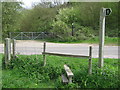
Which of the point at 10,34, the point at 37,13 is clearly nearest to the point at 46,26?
the point at 37,13

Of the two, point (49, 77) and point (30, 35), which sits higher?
point (30, 35)

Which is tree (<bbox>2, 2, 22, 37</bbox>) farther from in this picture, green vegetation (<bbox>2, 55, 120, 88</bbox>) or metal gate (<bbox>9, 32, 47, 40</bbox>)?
green vegetation (<bbox>2, 55, 120, 88</bbox>)

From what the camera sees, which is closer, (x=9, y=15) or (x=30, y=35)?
(x=9, y=15)

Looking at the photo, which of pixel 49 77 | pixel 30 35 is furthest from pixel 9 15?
pixel 49 77

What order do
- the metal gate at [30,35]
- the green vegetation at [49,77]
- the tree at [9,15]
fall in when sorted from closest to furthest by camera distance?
the green vegetation at [49,77]
the tree at [9,15]
the metal gate at [30,35]

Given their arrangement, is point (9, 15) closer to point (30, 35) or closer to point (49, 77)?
point (30, 35)

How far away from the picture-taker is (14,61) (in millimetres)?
6234

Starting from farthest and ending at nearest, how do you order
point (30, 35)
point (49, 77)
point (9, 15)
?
1. point (30, 35)
2. point (9, 15)
3. point (49, 77)

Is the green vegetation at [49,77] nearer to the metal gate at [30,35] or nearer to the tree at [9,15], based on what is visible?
the tree at [9,15]

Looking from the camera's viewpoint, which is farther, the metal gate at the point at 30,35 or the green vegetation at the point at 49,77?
the metal gate at the point at 30,35

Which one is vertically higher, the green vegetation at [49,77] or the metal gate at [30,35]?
the metal gate at [30,35]

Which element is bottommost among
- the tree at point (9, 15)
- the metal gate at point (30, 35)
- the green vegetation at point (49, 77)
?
the green vegetation at point (49, 77)

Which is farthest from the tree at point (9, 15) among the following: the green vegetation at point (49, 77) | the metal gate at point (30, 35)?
the green vegetation at point (49, 77)

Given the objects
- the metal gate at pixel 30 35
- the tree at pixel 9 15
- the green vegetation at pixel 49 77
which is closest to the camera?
the green vegetation at pixel 49 77
